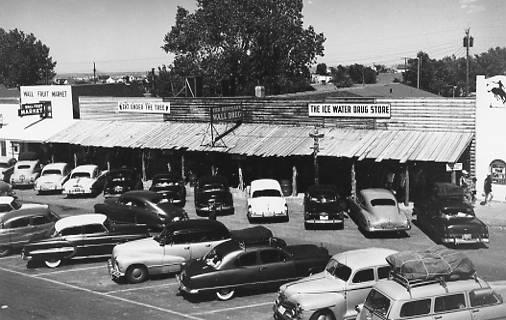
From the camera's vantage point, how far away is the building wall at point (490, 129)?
2780cm

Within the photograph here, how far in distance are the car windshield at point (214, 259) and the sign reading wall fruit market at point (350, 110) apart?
656 inches

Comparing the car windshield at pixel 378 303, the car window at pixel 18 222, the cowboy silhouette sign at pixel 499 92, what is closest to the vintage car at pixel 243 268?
the car windshield at pixel 378 303

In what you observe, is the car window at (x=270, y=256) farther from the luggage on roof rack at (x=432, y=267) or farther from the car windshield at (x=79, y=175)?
the car windshield at (x=79, y=175)

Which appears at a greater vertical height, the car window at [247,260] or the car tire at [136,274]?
the car window at [247,260]

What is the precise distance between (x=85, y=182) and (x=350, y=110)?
50.0ft

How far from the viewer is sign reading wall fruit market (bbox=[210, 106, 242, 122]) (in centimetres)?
3459

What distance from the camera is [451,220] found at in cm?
2152

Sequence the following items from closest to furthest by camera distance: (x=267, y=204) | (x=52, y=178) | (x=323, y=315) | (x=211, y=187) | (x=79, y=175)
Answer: (x=323, y=315)
(x=267, y=204)
(x=211, y=187)
(x=79, y=175)
(x=52, y=178)

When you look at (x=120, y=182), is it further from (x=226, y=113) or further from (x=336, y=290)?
(x=336, y=290)

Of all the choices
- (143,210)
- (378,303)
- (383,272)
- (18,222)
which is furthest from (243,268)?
(18,222)

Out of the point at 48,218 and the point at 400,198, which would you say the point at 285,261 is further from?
the point at 400,198

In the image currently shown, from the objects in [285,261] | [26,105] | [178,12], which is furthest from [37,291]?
[178,12]

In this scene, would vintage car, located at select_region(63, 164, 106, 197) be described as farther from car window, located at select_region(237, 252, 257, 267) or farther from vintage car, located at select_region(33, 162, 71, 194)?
car window, located at select_region(237, 252, 257, 267)

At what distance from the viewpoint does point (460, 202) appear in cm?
2262
